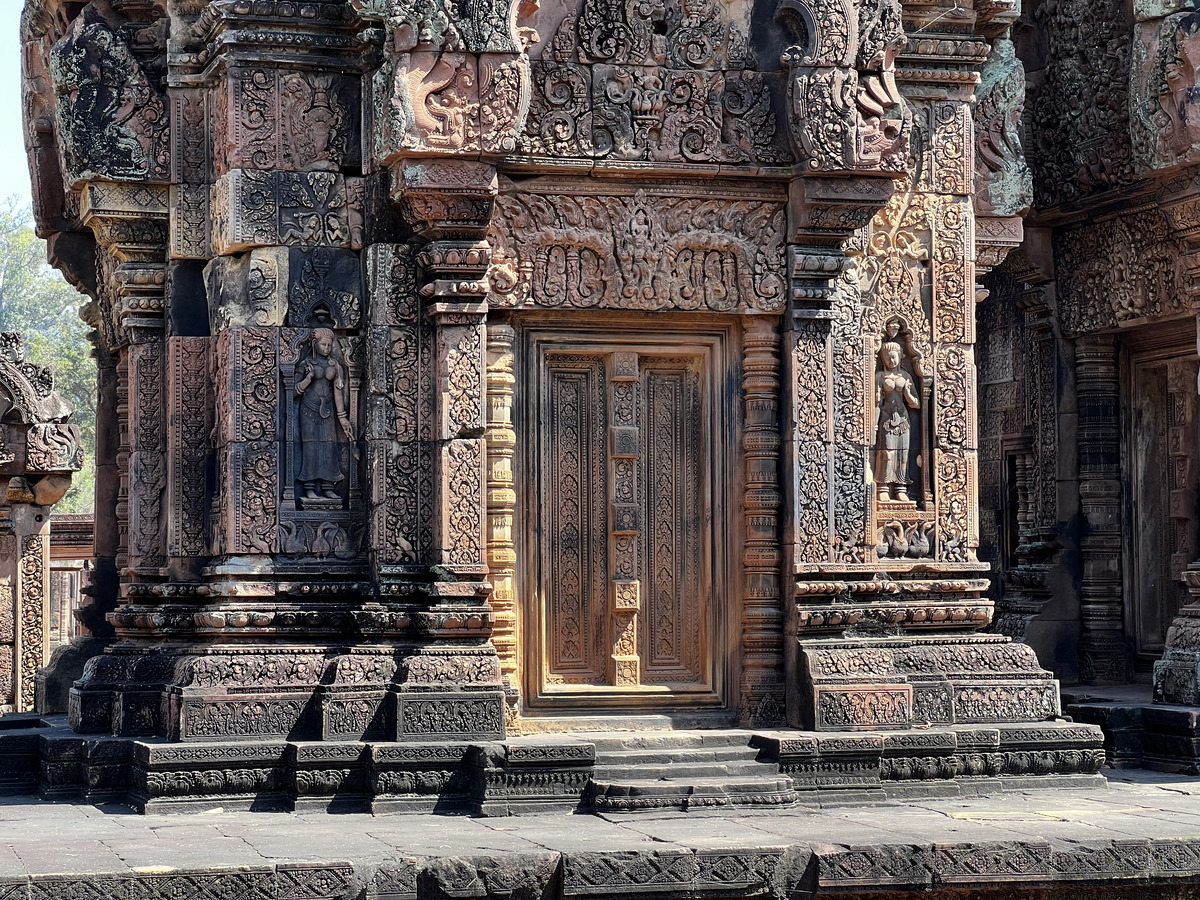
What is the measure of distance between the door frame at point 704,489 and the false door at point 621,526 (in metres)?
0.01

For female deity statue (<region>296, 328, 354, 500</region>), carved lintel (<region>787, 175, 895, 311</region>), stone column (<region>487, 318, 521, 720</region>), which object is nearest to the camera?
female deity statue (<region>296, 328, 354, 500</region>)

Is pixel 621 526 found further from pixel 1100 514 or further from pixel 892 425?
pixel 1100 514

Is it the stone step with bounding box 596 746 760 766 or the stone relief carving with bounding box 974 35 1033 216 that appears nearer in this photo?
the stone step with bounding box 596 746 760 766

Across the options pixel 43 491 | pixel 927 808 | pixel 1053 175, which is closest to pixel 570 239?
pixel 927 808

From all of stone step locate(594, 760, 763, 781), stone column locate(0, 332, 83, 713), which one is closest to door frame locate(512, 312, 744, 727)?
stone step locate(594, 760, 763, 781)

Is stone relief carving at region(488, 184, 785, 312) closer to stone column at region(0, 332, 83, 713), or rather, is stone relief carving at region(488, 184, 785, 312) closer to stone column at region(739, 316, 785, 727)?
stone column at region(739, 316, 785, 727)

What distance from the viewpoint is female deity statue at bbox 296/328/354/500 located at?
10195 mm

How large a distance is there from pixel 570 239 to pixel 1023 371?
18.6ft

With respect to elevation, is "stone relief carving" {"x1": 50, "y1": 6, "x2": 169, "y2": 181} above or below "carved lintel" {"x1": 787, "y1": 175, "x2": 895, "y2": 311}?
above

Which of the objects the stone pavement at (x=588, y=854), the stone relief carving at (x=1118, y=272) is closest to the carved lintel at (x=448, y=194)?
the stone pavement at (x=588, y=854)

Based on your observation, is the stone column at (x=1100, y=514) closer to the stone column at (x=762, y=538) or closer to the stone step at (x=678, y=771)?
the stone column at (x=762, y=538)

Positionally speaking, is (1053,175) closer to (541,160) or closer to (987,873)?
(541,160)

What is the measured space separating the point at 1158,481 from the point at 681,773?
5782 mm

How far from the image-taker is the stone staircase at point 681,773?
9.45 metres
